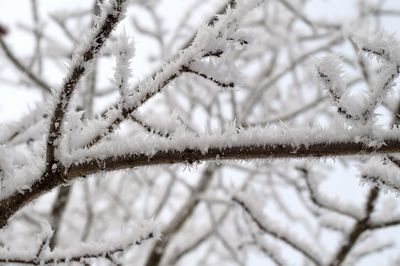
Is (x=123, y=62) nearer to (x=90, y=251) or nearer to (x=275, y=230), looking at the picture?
(x=90, y=251)

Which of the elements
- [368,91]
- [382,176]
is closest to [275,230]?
[382,176]

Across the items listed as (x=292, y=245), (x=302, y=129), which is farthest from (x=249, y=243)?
(x=302, y=129)

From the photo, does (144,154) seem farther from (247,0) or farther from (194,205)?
(194,205)

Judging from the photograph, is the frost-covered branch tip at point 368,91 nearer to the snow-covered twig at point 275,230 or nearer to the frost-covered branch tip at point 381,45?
the frost-covered branch tip at point 381,45

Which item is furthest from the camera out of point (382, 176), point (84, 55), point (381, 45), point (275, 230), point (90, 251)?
point (275, 230)

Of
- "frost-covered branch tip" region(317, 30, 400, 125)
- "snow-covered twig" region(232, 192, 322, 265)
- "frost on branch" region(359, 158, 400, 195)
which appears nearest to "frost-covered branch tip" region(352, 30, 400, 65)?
"frost-covered branch tip" region(317, 30, 400, 125)

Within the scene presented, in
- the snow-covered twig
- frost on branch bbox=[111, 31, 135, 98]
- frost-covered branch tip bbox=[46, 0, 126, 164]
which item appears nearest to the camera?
frost-covered branch tip bbox=[46, 0, 126, 164]

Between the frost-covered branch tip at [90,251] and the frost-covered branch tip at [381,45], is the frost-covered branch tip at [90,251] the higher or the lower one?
the lower one

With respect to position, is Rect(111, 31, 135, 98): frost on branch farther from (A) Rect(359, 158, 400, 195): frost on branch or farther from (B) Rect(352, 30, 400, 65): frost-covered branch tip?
(A) Rect(359, 158, 400, 195): frost on branch

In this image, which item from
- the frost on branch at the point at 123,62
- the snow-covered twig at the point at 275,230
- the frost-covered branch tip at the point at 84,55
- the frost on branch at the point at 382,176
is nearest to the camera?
the frost-covered branch tip at the point at 84,55

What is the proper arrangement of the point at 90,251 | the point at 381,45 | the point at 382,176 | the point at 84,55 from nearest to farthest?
the point at 84,55
the point at 381,45
the point at 382,176
the point at 90,251

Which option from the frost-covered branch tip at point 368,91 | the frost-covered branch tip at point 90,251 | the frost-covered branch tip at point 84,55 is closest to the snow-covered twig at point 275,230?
the frost-covered branch tip at point 90,251
